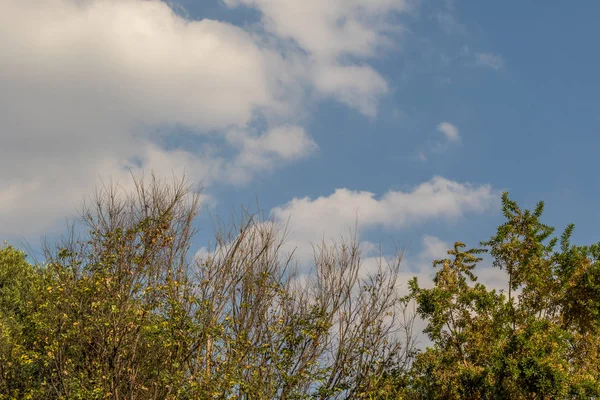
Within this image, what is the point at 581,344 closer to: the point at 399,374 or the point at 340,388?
the point at 399,374

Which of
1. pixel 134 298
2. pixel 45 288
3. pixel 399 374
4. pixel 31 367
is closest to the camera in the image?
pixel 134 298

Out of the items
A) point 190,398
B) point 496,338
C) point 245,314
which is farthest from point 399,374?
point 190,398

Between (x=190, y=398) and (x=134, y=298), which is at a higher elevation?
(x=134, y=298)

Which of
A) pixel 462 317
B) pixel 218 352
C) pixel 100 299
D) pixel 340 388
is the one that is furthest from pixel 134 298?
pixel 462 317

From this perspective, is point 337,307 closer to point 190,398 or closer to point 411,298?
point 411,298

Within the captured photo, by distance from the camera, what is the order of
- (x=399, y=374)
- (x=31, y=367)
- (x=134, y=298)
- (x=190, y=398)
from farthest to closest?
(x=399, y=374) < (x=31, y=367) < (x=134, y=298) < (x=190, y=398)

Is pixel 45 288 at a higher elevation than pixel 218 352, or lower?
higher

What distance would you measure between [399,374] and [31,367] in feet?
44.6

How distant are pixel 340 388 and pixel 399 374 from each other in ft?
9.26

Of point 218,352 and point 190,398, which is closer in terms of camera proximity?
point 190,398

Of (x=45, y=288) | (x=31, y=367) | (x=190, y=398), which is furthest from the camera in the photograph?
(x=31, y=367)

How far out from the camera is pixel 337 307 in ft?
78.3

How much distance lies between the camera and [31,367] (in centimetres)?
2098

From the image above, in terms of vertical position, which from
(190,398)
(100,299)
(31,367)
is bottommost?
(190,398)
